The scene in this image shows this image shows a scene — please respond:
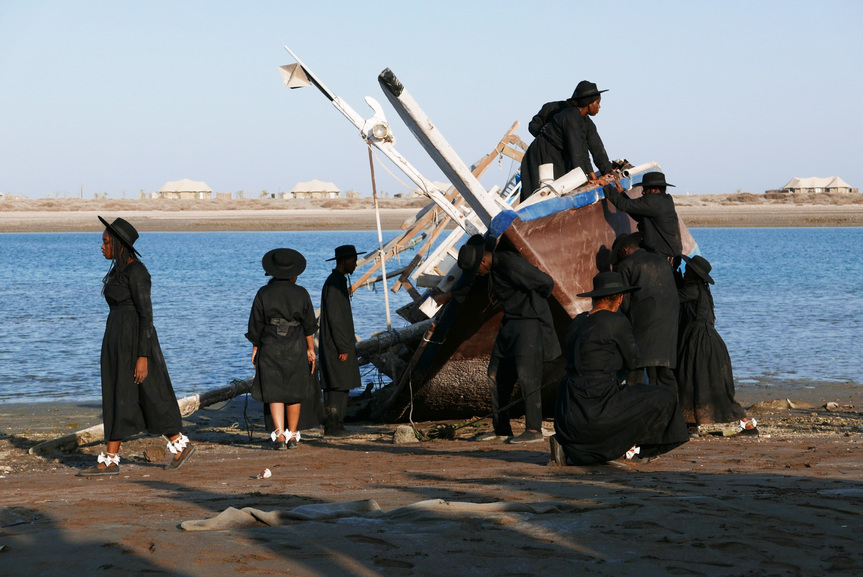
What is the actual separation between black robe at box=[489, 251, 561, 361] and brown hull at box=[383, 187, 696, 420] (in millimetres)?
487

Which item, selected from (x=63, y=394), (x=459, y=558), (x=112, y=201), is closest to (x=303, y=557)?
(x=459, y=558)

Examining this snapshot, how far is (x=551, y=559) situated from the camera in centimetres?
414

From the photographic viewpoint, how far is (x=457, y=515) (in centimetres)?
485

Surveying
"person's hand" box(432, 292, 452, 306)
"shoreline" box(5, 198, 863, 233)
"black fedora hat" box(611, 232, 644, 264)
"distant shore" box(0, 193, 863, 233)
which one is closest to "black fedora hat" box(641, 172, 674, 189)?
"black fedora hat" box(611, 232, 644, 264)

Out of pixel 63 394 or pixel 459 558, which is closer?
pixel 459 558

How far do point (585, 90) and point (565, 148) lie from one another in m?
0.61

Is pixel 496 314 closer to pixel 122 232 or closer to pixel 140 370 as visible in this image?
pixel 140 370

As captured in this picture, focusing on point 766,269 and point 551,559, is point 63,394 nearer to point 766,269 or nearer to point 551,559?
point 551,559

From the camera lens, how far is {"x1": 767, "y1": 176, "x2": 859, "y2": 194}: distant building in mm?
94688

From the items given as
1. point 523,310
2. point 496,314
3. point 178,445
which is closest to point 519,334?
point 523,310

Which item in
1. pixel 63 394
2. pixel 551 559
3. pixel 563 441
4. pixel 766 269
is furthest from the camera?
pixel 766 269

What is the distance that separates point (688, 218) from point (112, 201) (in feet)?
147

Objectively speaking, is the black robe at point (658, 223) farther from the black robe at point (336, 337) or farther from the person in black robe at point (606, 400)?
the black robe at point (336, 337)

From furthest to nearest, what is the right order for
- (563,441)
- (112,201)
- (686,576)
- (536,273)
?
(112,201)
(536,273)
(563,441)
(686,576)
